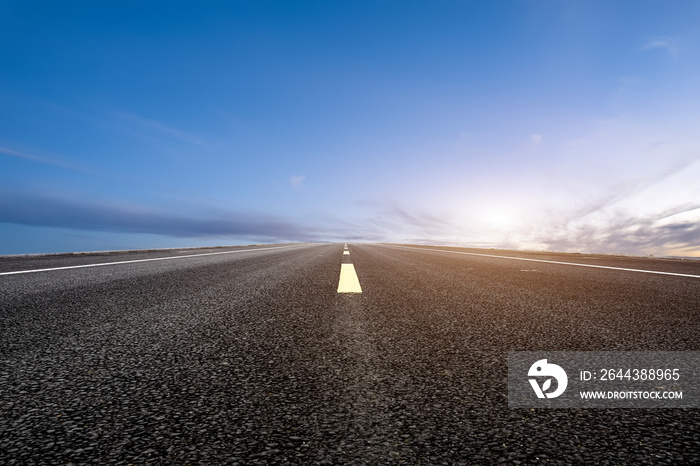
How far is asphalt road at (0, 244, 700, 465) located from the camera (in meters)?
1.01

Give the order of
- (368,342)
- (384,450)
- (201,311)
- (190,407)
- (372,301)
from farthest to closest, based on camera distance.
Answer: (372,301)
(201,311)
(368,342)
(190,407)
(384,450)

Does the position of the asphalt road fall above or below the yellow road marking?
below

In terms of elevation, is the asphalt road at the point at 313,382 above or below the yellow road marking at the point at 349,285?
below

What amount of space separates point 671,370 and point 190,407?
2029mm

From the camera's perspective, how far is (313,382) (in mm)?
1459

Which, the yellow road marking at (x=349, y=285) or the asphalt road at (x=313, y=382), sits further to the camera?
the yellow road marking at (x=349, y=285)

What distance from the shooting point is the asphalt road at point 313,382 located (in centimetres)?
101

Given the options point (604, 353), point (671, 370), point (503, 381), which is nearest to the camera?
point (503, 381)

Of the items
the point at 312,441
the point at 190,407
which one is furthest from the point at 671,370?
the point at 190,407

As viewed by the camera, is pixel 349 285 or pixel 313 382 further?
pixel 349 285

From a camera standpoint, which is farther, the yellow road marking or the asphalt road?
the yellow road marking

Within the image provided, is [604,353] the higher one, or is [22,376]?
[604,353]

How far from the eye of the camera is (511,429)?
3.64 ft

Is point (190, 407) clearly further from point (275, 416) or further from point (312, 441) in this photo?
point (312, 441)
